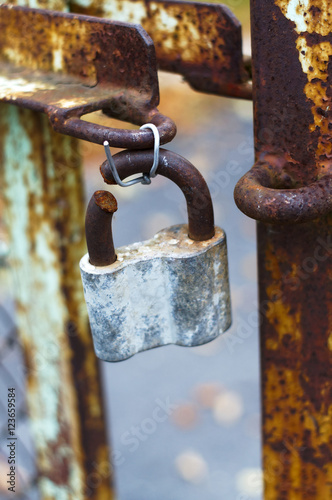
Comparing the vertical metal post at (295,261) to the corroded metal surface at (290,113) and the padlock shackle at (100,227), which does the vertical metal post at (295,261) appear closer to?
the corroded metal surface at (290,113)

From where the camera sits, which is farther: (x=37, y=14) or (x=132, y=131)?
(x=37, y=14)

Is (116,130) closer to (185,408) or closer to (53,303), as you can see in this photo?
(53,303)

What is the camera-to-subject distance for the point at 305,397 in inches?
28.8

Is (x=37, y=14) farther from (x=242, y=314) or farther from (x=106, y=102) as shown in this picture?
(x=242, y=314)

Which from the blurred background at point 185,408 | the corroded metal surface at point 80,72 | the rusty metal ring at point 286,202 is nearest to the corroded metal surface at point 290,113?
the rusty metal ring at point 286,202

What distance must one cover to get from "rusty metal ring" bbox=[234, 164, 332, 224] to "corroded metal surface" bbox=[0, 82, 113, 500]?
1.43ft

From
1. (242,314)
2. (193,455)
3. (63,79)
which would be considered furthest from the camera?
(242,314)

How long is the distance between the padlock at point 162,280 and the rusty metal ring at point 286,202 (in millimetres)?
82

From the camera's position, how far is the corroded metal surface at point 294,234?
1.86 feet

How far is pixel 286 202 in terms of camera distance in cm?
55

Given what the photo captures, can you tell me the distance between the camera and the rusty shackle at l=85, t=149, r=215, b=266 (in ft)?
2.01

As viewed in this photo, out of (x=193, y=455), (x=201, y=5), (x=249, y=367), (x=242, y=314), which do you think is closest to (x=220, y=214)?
(x=242, y=314)

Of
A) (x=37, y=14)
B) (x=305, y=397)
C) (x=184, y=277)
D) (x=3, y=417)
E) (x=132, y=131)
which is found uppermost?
(x=37, y=14)

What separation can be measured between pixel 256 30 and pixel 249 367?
1996mm
